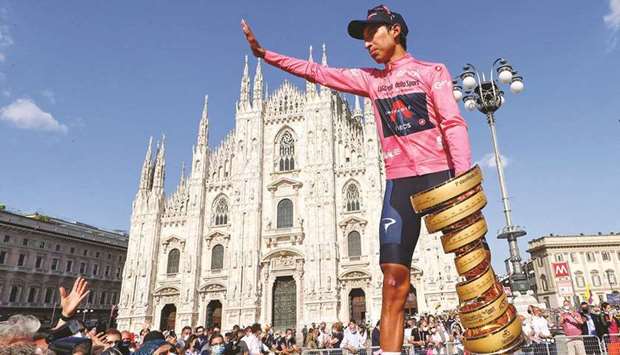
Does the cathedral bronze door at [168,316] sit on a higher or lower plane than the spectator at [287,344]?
higher

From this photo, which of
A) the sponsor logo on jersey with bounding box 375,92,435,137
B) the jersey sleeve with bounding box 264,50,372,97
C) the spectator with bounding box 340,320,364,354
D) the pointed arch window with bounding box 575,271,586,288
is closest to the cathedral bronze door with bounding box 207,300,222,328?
the spectator with bounding box 340,320,364,354

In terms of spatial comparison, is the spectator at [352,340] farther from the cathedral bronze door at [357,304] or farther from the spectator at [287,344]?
the cathedral bronze door at [357,304]

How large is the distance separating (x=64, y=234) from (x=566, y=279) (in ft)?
138

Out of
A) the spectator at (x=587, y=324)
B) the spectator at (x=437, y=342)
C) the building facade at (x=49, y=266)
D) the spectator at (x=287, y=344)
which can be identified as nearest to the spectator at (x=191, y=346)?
the spectator at (x=287, y=344)

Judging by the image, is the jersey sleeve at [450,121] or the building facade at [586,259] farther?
the building facade at [586,259]

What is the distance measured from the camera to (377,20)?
108 inches

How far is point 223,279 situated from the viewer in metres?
27.3

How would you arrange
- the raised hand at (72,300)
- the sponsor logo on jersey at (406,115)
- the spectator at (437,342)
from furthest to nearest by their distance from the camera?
the spectator at (437,342) → the raised hand at (72,300) → the sponsor logo on jersey at (406,115)

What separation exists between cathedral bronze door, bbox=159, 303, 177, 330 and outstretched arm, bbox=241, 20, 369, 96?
28332 mm

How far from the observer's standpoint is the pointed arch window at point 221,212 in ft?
95.9

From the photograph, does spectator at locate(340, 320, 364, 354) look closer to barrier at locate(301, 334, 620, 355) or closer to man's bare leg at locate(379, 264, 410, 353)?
barrier at locate(301, 334, 620, 355)

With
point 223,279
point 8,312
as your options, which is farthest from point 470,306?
point 8,312

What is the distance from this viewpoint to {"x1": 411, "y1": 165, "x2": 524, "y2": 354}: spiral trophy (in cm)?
189

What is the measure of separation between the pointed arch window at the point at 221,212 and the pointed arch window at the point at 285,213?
4.05 metres
